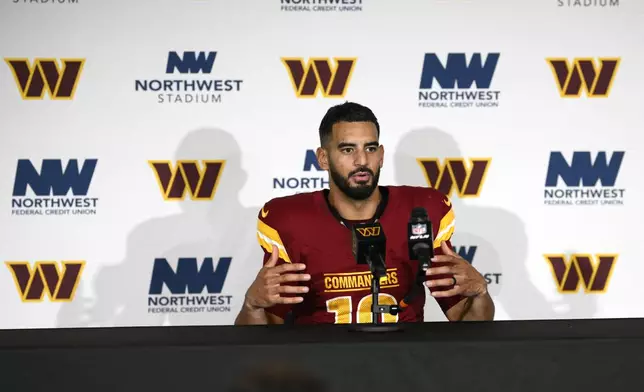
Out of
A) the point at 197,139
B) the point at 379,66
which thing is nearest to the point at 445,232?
the point at 379,66

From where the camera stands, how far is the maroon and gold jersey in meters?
2.31

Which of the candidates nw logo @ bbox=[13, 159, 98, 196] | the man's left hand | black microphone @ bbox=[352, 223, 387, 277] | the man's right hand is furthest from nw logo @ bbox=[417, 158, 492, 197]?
black microphone @ bbox=[352, 223, 387, 277]

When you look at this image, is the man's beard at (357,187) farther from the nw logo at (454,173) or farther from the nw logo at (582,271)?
the nw logo at (582,271)

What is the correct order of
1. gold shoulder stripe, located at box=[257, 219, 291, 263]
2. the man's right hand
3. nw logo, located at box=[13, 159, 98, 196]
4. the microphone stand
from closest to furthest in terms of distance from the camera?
the microphone stand → the man's right hand → gold shoulder stripe, located at box=[257, 219, 291, 263] → nw logo, located at box=[13, 159, 98, 196]

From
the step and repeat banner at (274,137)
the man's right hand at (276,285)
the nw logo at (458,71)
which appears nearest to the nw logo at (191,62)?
the step and repeat banner at (274,137)

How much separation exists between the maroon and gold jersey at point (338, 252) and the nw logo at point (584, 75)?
102 centimetres

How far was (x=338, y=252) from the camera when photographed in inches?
92.2

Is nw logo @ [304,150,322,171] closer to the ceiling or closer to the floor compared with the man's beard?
closer to the ceiling

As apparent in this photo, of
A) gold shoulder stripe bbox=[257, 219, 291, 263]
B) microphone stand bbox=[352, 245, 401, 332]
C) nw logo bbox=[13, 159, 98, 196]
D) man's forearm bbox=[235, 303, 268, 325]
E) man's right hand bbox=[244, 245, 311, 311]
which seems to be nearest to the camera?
microphone stand bbox=[352, 245, 401, 332]

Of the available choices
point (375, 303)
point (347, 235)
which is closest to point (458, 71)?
point (347, 235)

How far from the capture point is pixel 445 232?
2.46 metres

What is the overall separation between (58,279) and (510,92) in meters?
2.06

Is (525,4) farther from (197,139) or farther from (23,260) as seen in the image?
(23,260)

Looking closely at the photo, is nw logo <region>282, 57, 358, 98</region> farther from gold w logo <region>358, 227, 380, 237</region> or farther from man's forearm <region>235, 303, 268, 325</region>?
gold w logo <region>358, 227, 380, 237</region>
